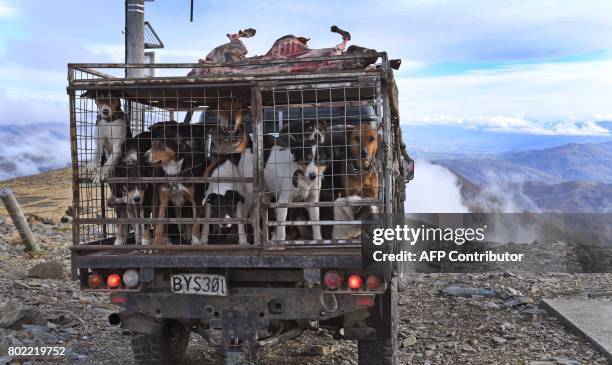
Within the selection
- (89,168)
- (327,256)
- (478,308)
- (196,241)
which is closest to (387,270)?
(327,256)

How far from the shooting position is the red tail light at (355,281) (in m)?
4.61

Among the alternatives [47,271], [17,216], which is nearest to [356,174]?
[47,271]

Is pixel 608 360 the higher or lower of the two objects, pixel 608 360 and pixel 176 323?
the lower

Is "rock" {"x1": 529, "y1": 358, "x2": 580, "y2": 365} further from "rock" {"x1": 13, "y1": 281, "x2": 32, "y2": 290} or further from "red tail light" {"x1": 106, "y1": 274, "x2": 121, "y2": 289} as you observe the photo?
"rock" {"x1": 13, "y1": 281, "x2": 32, "y2": 290}

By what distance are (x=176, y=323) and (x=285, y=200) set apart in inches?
59.1

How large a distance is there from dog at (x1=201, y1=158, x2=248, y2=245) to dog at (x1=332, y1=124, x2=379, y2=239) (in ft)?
2.43

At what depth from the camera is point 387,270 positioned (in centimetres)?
459

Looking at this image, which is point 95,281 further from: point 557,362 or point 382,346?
point 557,362

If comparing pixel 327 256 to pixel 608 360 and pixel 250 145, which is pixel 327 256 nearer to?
pixel 250 145

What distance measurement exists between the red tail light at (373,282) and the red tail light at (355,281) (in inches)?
2.2

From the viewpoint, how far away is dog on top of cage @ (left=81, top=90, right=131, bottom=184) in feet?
17.6

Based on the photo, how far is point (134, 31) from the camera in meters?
9.23

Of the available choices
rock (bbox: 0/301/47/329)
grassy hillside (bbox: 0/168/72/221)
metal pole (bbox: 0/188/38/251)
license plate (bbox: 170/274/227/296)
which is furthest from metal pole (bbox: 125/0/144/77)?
grassy hillside (bbox: 0/168/72/221)

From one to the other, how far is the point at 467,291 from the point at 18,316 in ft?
17.9
